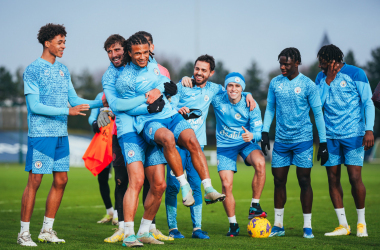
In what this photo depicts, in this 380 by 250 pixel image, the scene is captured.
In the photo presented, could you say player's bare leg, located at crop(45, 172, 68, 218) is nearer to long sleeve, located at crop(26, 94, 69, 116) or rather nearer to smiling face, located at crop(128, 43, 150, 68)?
long sleeve, located at crop(26, 94, 69, 116)

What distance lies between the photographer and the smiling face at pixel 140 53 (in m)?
5.09

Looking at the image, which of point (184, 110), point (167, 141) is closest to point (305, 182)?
point (184, 110)

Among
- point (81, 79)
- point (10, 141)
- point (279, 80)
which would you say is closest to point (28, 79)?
point (279, 80)

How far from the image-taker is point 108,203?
7.75m

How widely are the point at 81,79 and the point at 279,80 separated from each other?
2162 inches

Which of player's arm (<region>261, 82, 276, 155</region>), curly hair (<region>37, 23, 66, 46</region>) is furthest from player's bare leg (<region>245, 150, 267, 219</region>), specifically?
curly hair (<region>37, 23, 66, 46</region>)

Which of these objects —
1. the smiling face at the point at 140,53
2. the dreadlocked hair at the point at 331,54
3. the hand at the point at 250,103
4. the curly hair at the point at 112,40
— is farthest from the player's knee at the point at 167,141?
the dreadlocked hair at the point at 331,54

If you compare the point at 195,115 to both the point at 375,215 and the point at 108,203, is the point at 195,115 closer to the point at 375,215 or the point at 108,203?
the point at 108,203

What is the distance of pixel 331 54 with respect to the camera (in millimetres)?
6395

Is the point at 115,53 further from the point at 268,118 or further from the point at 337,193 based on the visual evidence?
the point at 337,193

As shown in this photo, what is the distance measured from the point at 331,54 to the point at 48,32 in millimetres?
4088

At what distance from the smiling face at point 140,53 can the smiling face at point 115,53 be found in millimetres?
909

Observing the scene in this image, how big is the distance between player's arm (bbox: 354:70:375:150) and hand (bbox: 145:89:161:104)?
3.18 meters

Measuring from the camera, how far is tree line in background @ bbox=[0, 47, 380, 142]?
4434 cm
